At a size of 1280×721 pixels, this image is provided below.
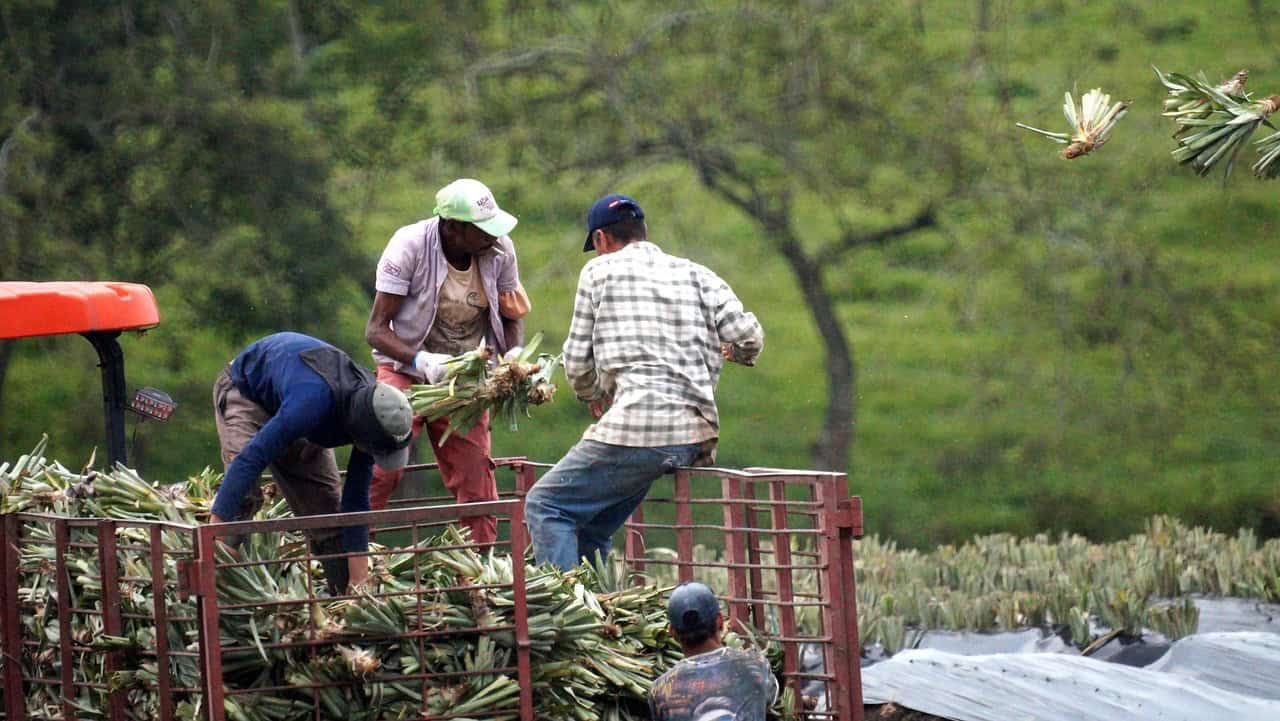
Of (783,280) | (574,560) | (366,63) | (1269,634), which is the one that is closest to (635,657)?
(574,560)

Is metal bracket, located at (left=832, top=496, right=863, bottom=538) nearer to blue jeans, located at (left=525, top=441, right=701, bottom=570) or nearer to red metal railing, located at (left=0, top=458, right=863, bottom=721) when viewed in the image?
red metal railing, located at (left=0, top=458, right=863, bottom=721)

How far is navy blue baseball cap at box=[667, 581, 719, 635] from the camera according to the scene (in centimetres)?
409

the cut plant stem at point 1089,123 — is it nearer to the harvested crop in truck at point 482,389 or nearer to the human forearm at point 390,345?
the harvested crop in truck at point 482,389

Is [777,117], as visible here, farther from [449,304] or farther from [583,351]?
[583,351]

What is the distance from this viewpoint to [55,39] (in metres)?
10.1

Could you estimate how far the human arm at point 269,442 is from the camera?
444 centimetres

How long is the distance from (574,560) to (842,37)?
5.45m

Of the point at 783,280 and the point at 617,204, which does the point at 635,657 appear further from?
the point at 783,280

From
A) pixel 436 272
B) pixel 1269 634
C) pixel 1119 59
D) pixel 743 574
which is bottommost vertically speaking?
pixel 1269 634

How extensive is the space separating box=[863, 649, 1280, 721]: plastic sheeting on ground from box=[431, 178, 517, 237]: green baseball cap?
2.02 meters

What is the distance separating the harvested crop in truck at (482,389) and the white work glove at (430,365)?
8 cm

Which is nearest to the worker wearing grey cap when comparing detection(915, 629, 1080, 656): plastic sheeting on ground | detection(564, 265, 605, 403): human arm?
detection(564, 265, 605, 403): human arm

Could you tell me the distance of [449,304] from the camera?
5.92 metres

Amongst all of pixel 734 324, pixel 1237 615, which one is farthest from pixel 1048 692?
pixel 734 324
